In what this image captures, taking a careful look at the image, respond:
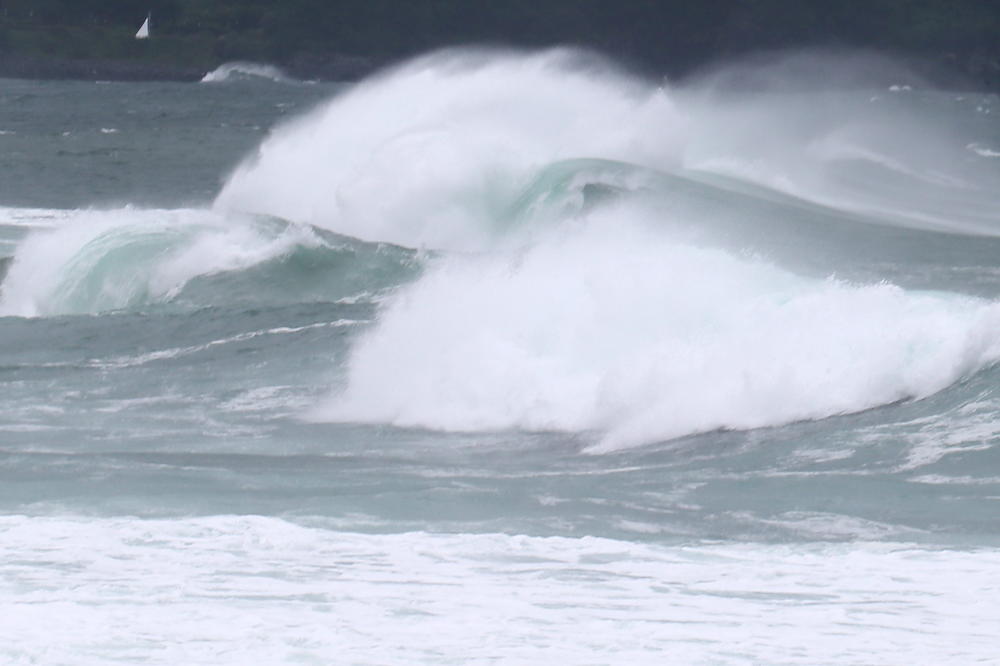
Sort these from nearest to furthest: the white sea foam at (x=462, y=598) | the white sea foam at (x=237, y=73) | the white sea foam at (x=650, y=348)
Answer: the white sea foam at (x=462, y=598)
the white sea foam at (x=650, y=348)
the white sea foam at (x=237, y=73)

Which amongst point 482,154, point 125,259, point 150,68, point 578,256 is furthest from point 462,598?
point 150,68

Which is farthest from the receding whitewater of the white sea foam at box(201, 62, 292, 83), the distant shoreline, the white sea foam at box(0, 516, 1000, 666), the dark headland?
the white sea foam at box(201, 62, 292, 83)

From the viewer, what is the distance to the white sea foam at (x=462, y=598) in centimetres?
579

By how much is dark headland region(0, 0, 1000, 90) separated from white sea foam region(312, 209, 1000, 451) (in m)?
62.8

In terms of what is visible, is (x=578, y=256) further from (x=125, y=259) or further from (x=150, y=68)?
(x=150, y=68)

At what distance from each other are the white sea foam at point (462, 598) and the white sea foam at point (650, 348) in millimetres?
2806

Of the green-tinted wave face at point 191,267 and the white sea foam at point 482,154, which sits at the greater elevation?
the white sea foam at point 482,154

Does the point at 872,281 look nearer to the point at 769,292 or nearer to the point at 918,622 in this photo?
the point at 769,292

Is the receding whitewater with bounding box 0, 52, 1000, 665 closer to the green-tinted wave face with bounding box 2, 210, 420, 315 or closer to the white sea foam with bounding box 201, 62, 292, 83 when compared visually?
the green-tinted wave face with bounding box 2, 210, 420, 315

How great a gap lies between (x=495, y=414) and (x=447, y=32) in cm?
6970

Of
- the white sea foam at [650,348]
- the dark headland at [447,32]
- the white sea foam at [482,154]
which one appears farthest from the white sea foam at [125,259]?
the dark headland at [447,32]

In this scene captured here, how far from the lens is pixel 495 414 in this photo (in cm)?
1045

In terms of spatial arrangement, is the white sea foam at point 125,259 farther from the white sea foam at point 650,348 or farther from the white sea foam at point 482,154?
the white sea foam at point 650,348

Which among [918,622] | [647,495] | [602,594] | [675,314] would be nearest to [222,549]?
[602,594]
